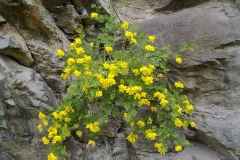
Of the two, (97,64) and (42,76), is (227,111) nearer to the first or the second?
(97,64)

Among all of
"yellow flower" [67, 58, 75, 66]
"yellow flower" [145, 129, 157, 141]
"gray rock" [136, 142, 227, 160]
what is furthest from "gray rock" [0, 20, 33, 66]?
"gray rock" [136, 142, 227, 160]

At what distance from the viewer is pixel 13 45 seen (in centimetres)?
294

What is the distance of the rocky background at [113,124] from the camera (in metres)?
2.91

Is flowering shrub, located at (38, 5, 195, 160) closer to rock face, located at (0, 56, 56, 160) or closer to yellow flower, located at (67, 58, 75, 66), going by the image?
yellow flower, located at (67, 58, 75, 66)

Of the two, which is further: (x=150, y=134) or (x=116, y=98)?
(x=116, y=98)

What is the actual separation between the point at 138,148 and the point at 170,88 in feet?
2.75

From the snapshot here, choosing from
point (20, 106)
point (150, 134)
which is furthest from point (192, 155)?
point (20, 106)

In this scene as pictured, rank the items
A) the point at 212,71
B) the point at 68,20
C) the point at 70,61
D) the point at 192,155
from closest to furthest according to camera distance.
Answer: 1. the point at 70,61
2. the point at 192,155
3. the point at 212,71
4. the point at 68,20

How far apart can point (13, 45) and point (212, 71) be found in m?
2.46

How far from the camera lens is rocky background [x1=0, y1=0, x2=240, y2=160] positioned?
2.91m

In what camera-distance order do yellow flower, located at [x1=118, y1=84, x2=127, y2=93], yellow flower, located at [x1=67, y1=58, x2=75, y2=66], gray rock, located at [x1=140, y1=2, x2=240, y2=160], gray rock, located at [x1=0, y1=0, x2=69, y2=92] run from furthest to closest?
1. gray rock, located at [x1=0, y1=0, x2=69, y2=92]
2. gray rock, located at [x1=140, y1=2, x2=240, y2=160]
3. yellow flower, located at [x1=67, y1=58, x2=75, y2=66]
4. yellow flower, located at [x1=118, y1=84, x2=127, y2=93]

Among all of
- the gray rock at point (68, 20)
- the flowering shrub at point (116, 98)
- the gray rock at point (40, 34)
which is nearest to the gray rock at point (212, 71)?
the flowering shrub at point (116, 98)

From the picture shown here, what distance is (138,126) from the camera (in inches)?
108

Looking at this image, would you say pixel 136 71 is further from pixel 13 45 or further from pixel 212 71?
pixel 13 45
